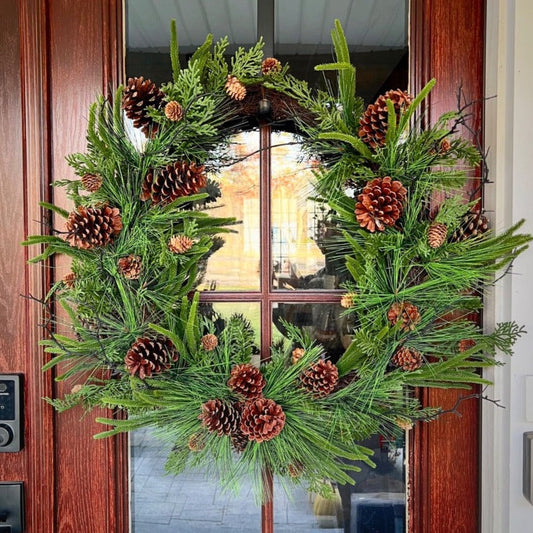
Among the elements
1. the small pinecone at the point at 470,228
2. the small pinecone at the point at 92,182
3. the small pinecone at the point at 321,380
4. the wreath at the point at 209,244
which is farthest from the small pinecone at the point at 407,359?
the small pinecone at the point at 92,182

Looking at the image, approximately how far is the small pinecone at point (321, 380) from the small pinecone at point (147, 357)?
0.24 meters

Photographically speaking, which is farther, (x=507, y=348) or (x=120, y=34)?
(x=120, y=34)

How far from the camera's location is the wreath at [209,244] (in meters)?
0.76

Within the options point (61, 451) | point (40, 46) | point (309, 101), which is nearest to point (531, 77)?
point (309, 101)

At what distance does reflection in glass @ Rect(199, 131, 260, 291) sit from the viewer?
3.07ft

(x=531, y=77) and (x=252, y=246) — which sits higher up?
(x=531, y=77)

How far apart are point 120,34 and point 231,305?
0.60 metres

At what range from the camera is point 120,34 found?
928 mm

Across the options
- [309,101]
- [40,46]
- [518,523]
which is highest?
[40,46]

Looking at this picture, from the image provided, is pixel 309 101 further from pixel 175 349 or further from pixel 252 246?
pixel 175 349

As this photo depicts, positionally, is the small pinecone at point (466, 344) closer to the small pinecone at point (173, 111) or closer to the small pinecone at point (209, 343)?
the small pinecone at point (209, 343)

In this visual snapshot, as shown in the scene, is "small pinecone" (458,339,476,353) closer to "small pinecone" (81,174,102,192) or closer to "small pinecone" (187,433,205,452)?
"small pinecone" (187,433,205,452)

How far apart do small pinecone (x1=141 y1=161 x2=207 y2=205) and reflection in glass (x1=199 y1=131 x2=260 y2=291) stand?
149 mm

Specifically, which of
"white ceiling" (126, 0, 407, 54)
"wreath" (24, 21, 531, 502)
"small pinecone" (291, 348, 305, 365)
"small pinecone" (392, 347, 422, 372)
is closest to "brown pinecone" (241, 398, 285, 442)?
"wreath" (24, 21, 531, 502)
